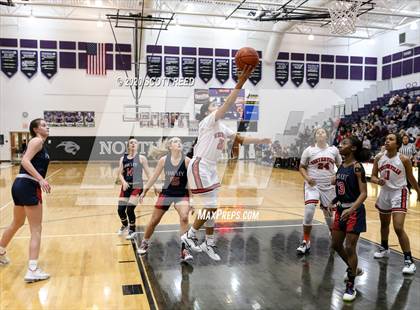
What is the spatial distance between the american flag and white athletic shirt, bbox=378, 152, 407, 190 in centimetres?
1883

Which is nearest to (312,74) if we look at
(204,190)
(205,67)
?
(205,67)

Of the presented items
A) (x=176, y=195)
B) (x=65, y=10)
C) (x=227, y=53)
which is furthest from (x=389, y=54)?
(x=176, y=195)

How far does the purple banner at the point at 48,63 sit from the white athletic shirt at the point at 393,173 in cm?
1964

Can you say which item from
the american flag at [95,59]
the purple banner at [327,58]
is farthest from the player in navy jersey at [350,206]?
the purple banner at [327,58]

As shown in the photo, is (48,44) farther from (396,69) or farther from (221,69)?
(396,69)

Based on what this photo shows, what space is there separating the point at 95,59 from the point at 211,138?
18.8m

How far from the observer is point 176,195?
15.9ft

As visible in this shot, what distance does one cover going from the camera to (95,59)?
21.4m

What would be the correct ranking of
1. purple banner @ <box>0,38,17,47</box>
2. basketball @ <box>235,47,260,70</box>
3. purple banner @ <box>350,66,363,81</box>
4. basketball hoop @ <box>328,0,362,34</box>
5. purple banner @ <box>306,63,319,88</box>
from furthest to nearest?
purple banner @ <box>350,66,363,81</box> → purple banner @ <box>306,63,319,88</box> → purple banner @ <box>0,38,17,47</box> → basketball hoop @ <box>328,0,362,34</box> → basketball @ <box>235,47,260,70</box>

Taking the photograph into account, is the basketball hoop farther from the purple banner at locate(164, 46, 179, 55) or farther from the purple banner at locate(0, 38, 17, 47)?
the purple banner at locate(0, 38, 17, 47)

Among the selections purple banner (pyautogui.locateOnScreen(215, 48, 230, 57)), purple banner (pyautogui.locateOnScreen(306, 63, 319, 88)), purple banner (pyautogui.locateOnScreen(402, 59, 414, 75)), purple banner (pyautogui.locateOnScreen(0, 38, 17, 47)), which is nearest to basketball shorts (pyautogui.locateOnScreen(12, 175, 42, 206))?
purple banner (pyautogui.locateOnScreen(0, 38, 17, 47))

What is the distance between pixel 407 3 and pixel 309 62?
632 cm

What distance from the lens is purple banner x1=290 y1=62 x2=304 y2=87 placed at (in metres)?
23.5

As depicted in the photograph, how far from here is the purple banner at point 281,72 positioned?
2334 centimetres
